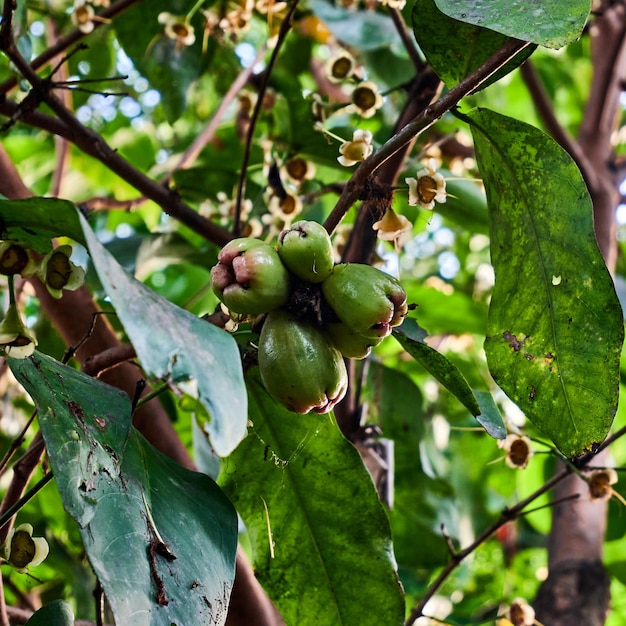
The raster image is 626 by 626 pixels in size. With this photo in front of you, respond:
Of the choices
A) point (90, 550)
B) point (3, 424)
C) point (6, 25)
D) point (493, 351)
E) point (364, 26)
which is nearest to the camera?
point (90, 550)

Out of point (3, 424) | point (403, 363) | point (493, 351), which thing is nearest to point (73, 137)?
point (493, 351)

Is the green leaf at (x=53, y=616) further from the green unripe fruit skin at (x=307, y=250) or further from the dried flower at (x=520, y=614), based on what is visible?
the dried flower at (x=520, y=614)

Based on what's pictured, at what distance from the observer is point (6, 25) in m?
0.92

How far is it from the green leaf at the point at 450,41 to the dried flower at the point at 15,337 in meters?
0.47

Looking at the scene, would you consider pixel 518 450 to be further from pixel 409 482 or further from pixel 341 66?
pixel 341 66

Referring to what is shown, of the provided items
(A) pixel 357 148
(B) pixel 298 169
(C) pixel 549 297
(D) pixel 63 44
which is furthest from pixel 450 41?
(D) pixel 63 44

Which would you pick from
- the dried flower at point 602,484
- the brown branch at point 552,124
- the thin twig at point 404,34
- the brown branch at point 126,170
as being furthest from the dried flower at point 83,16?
the dried flower at point 602,484

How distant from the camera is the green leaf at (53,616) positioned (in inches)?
30.0

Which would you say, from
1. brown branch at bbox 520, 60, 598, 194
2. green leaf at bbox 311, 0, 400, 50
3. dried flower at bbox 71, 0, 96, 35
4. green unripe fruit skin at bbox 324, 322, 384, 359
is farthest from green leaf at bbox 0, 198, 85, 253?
brown branch at bbox 520, 60, 598, 194

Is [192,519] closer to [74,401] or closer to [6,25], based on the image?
[74,401]

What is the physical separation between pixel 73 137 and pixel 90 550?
726 millimetres

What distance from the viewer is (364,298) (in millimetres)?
680

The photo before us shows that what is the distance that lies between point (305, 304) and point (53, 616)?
1.24 feet

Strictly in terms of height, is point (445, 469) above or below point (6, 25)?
below
